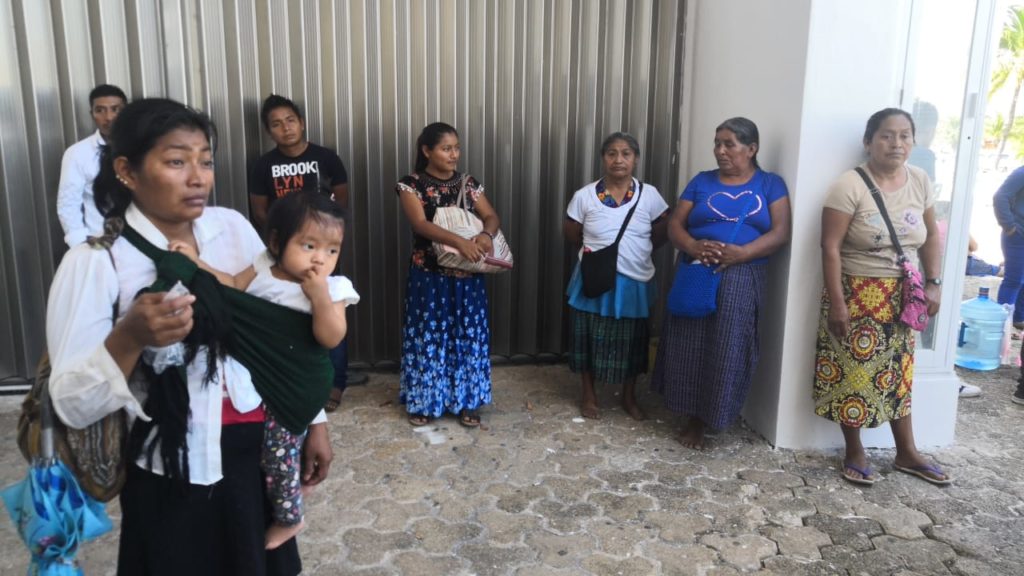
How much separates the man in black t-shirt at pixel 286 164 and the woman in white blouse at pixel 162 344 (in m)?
2.55

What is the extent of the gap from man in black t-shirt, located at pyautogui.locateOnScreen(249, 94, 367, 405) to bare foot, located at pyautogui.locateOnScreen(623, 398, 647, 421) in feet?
6.70

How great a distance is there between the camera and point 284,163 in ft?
13.9

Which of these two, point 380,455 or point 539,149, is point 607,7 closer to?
point 539,149

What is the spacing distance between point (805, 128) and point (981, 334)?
3.15 m

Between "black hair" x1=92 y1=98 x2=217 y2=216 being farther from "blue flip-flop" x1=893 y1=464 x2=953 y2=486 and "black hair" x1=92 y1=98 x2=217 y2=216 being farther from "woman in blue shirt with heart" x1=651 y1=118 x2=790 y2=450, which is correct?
"blue flip-flop" x1=893 y1=464 x2=953 y2=486

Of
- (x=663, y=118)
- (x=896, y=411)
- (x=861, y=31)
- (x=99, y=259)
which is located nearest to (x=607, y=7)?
(x=663, y=118)

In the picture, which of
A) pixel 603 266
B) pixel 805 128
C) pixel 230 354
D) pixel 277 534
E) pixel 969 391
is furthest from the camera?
pixel 969 391

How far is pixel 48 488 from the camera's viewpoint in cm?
150

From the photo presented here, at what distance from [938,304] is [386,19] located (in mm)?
3565

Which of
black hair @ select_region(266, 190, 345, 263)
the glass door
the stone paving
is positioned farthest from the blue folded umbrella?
the glass door

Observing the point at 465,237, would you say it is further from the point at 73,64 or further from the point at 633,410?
the point at 73,64

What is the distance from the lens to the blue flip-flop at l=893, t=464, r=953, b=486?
3614mm

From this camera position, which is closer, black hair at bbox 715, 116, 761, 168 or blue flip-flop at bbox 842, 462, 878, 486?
blue flip-flop at bbox 842, 462, 878, 486

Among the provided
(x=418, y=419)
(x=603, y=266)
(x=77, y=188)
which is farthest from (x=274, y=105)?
(x=603, y=266)
